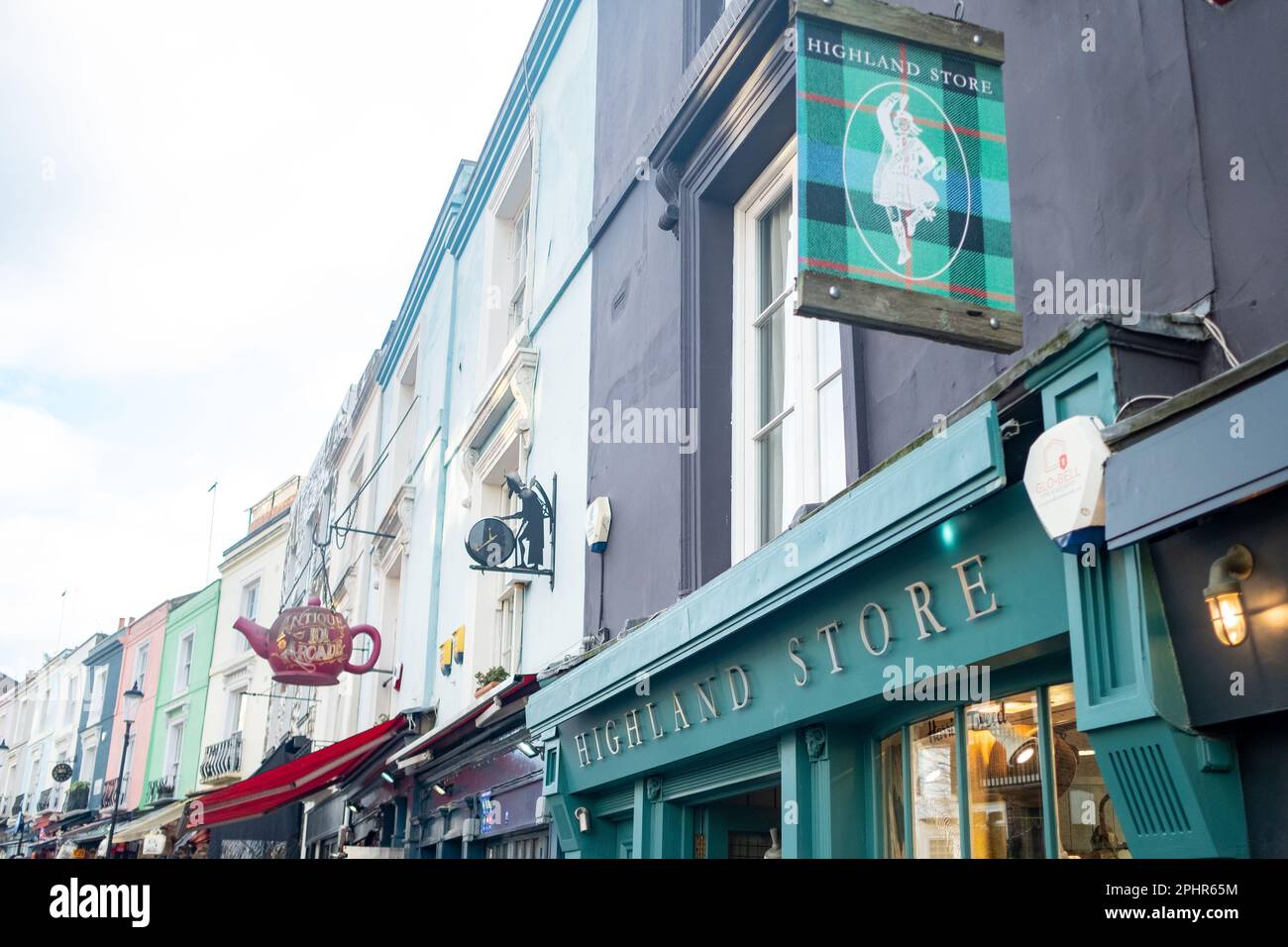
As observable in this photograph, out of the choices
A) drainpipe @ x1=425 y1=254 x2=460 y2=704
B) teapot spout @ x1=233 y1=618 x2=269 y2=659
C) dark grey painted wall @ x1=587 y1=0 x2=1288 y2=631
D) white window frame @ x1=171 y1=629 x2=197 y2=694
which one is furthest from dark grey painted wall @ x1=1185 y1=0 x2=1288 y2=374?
white window frame @ x1=171 y1=629 x2=197 y2=694

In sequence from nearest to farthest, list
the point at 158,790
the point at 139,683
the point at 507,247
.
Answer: the point at 507,247, the point at 158,790, the point at 139,683

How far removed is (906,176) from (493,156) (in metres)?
10.2

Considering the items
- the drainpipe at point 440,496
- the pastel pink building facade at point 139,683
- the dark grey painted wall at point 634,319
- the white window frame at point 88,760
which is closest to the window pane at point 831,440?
the dark grey painted wall at point 634,319

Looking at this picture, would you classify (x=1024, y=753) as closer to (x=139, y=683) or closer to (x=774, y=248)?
(x=774, y=248)

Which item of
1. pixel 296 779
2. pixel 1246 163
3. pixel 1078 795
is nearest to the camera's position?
pixel 1246 163

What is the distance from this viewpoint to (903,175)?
13.8 ft

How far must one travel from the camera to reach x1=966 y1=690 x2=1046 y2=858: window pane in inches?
163

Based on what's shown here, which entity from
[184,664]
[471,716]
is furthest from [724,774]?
[184,664]

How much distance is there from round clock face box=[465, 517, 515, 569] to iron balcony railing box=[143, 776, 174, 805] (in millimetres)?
26252

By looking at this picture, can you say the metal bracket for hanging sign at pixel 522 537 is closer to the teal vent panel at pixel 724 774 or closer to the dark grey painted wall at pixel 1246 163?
the teal vent panel at pixel 724 774

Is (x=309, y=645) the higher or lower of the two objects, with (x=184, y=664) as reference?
lower
